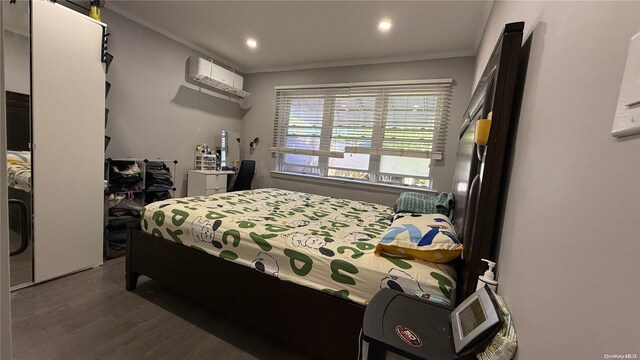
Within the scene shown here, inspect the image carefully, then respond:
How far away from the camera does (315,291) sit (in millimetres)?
1415

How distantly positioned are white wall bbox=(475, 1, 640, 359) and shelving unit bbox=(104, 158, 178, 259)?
3.36m

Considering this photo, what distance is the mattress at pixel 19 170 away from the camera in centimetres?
188

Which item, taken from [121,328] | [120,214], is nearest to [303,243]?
[121,328]

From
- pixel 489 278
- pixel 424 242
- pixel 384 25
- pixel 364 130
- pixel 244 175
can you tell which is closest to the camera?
pixel 489 278

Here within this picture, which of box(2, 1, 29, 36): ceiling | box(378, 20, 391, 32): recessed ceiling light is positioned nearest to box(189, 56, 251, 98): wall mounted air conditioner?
box(2, 1, 29, 36): ceiling

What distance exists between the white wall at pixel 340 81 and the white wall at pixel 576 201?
2.59 m

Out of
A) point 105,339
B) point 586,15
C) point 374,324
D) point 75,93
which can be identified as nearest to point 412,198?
point 374,324

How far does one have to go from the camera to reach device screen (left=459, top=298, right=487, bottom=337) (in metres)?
0.74

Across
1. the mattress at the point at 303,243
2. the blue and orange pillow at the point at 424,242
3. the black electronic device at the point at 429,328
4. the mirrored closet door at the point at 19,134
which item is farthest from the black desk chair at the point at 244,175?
the black electronic device at the point at 429,328

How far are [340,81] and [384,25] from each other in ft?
4.05

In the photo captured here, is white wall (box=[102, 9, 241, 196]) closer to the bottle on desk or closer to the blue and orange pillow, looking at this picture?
the blue and orange pillow

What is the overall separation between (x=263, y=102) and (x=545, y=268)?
14.8 ft

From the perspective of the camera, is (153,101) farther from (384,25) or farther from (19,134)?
(384,25)

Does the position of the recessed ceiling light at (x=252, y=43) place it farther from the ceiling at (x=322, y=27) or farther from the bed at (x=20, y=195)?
the bed at (x=20, y=195)
